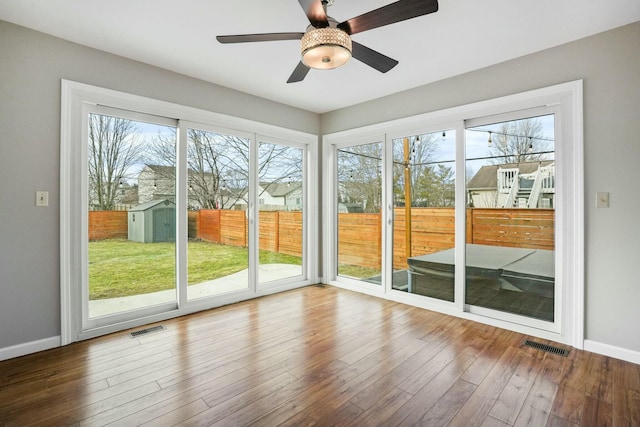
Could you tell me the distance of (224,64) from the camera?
3197 millimetres

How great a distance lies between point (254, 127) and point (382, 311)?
8.94 feet

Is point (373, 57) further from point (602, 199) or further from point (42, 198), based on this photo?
point (42, 198)

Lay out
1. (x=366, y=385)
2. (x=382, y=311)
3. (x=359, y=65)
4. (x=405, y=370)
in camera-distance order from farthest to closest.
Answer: (x=382, y=311) < (x=359, y=65) < (x=405, y=370) < (x=366, y=385)

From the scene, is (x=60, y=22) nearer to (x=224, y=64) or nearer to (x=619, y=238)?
(x=224, y=64)

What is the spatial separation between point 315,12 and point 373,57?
0.63 m

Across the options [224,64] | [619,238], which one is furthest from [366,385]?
[224,64]

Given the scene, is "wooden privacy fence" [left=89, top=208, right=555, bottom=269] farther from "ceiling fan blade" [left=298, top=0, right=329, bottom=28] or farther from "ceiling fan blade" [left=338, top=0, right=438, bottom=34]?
"ceiling fan blade" [left=298, top=0, right=329, bottom=28]

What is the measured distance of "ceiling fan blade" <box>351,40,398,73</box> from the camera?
7.29ft

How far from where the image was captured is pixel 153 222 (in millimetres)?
3389

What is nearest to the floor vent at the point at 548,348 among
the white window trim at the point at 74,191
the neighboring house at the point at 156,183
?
the white window trim at the point at 74,191

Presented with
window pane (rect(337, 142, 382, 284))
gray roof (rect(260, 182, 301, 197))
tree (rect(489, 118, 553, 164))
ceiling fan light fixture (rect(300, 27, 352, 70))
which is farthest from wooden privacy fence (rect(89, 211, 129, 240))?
tree (rect(489, 118, 553, 164))

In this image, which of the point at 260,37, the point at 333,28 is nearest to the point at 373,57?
the point at 333,28

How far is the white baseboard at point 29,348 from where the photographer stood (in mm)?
2510

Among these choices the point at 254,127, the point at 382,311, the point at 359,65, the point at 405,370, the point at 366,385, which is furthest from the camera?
the point at 254,127
